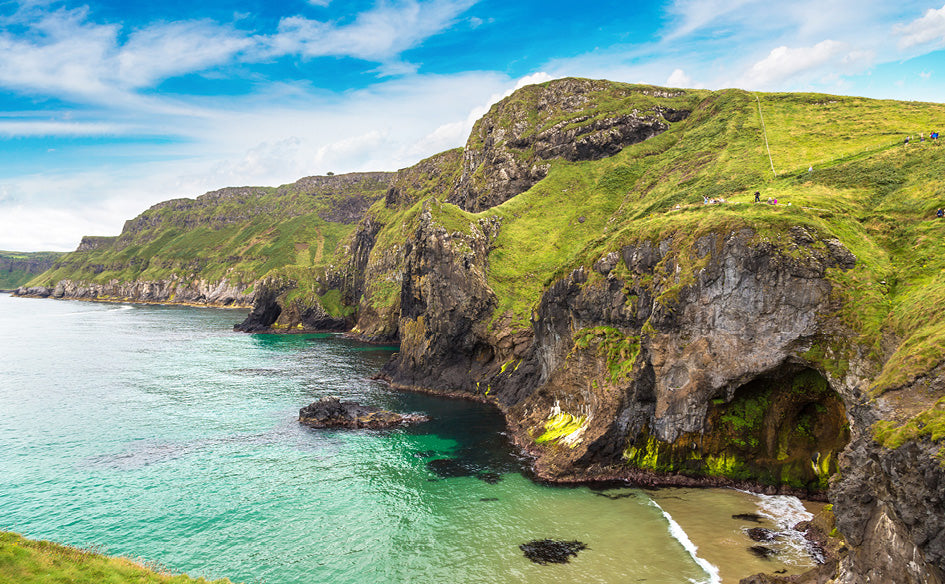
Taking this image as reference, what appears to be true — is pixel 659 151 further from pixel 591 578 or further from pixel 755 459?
pixel 591 578

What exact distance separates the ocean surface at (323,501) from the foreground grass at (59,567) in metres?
12.1

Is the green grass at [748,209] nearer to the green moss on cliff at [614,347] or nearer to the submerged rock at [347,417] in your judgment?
the green moss on cliff at [614,347]

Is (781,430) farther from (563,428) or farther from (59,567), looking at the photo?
(59,567)

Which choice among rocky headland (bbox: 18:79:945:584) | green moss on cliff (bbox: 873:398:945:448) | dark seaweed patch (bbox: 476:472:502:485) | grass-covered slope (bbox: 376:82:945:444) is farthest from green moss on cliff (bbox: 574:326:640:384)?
green moss on cliff (bbox: 873:398:945:448)

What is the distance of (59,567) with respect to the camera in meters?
17.6

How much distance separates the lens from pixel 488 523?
36.1 meters

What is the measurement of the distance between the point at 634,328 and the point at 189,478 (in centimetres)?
4706

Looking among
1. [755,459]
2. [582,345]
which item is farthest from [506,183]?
[755,459]

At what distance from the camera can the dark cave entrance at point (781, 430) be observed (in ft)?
122

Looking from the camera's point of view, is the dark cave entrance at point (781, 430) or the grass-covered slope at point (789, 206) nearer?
the grass-covered slope at point (789, 206)

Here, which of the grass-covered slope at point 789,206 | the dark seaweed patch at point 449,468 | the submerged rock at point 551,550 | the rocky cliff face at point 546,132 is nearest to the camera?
the submerged rock at point 551,550

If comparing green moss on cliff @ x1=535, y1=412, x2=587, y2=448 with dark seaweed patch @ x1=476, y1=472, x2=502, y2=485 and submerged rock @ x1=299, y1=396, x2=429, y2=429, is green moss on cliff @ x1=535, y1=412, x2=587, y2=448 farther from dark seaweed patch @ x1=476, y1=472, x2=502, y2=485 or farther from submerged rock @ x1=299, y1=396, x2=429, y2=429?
submerged rock @ x1=299, y1=396, x2=429, y2=429

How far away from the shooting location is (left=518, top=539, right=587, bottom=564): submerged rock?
31.0 metres

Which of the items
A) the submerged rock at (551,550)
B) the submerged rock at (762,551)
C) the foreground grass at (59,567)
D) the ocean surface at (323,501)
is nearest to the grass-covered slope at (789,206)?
the submerged rock at (762,551)
